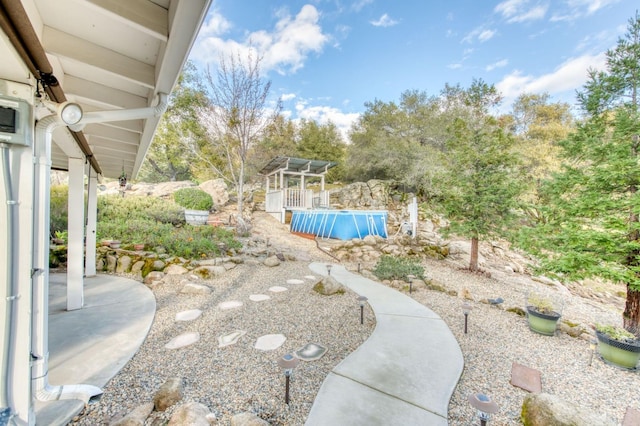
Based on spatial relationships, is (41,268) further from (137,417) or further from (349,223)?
(349,223)

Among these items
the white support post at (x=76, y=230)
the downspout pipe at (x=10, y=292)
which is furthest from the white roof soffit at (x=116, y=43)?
the white support post at (x=76, y=230)

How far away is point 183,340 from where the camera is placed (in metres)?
2.77

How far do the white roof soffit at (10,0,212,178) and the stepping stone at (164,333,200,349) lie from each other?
232 cm

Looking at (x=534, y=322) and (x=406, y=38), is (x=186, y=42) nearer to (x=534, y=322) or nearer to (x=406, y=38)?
(x=534, y=322)

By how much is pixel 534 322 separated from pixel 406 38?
1246 centimetres

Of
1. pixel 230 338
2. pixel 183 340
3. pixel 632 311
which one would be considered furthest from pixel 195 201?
pixel 632 311

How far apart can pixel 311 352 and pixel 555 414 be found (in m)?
1.84

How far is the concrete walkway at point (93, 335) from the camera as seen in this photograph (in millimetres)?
1988

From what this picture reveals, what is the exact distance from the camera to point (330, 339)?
2.85 metres

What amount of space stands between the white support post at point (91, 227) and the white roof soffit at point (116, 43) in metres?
2.70

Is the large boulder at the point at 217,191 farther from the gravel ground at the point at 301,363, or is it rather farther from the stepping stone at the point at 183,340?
the stepping stone at the point at 183,340

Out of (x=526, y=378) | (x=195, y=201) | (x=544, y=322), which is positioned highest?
(x=195, y=201)

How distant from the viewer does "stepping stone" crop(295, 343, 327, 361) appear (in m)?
2.46

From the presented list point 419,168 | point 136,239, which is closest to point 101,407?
point 136,239
